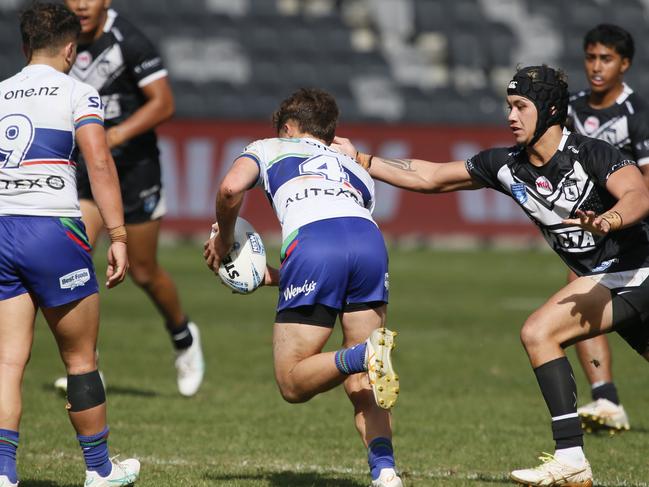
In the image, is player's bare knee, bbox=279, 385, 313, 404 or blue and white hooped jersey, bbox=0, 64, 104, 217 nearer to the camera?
blue and white hooped jersey, bbox=0, 64, 104, 217

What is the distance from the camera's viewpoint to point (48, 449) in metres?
6.49

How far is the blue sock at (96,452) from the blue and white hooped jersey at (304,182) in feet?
4.33

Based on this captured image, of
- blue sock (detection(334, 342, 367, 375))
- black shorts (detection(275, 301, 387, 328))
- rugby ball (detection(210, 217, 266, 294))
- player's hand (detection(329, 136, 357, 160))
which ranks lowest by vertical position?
blue sock (detection(334, 342, 367, 375))

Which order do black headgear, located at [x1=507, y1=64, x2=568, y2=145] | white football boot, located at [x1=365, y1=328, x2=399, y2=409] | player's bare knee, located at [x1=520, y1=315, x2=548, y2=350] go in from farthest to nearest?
1. black headgear, located at [x1=507, y1=64, x2=568, y2=145]
2. player's bare knee, located at [x1=520, y1=315, x2=548, y2=350]
3. white football boot, located at [x1=365, y1=328, x2=399, y2=409]

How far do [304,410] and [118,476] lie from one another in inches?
108

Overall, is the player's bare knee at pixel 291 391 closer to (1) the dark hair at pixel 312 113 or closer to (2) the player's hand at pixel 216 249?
(2) the player's hand at pixel 216 249

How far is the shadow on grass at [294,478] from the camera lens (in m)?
5.68

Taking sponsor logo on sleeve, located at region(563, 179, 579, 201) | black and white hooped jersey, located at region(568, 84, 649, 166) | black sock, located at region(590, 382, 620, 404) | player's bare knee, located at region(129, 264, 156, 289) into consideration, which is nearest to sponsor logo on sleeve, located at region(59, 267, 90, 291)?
sponsor logo on sleeve, located at region(563, 179, 579, 201)

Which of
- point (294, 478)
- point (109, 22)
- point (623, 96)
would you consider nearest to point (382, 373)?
point (294, 478)

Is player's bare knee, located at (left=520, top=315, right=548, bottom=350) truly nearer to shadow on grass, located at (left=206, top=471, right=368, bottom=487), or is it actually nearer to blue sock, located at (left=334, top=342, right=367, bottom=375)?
blue sock, located at (left=334, top=342, right=367, bottom=375)

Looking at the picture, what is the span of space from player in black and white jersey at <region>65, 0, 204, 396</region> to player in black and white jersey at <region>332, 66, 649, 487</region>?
11.3 ft

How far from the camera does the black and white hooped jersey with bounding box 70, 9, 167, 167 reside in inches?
318

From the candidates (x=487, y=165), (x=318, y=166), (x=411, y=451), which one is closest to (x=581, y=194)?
(x=487, y=165)

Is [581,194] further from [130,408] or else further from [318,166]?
[130,408]
